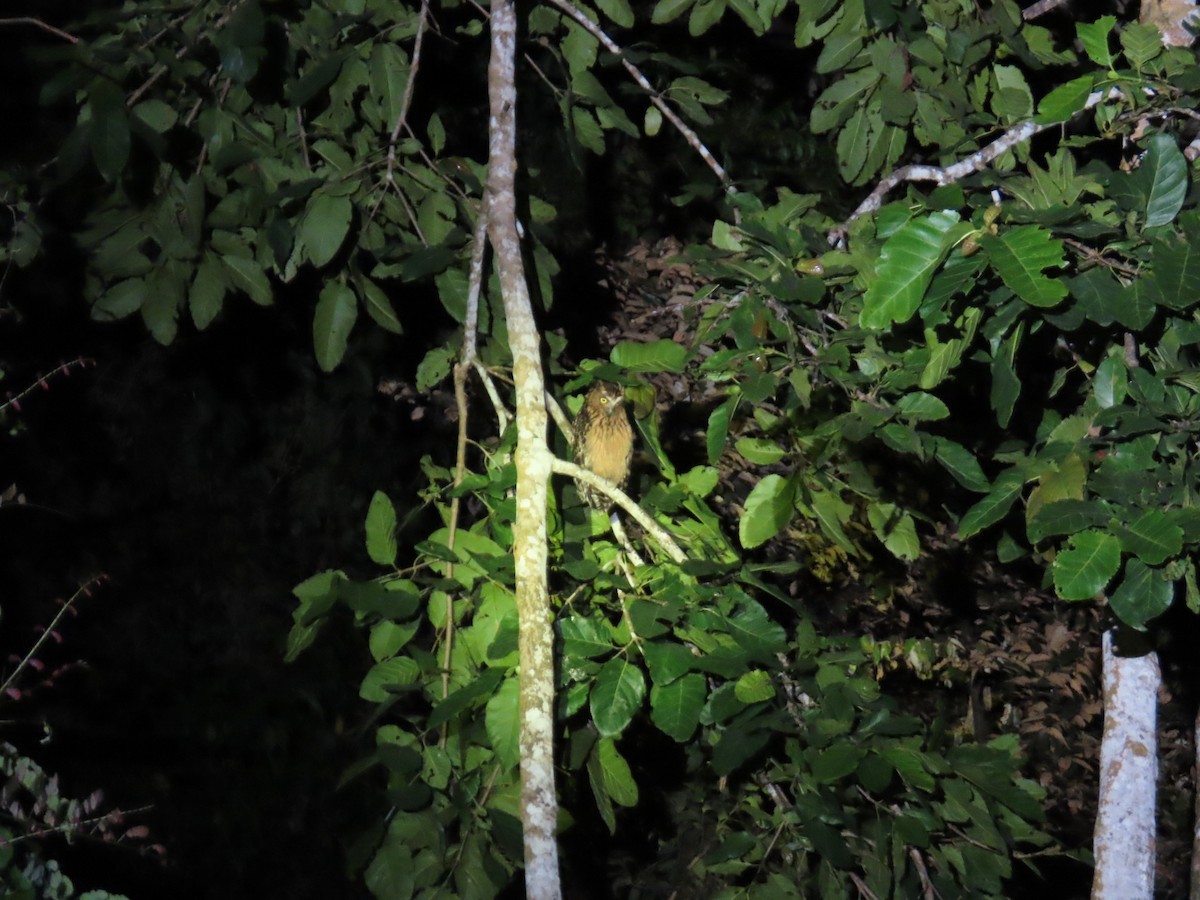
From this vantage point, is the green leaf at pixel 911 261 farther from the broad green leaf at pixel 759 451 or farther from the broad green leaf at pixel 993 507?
the broad green leaf at pixel 759 451

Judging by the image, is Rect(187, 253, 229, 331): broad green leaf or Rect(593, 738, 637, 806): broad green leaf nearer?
Rect(593, 738, 637, 806): broad green leaf

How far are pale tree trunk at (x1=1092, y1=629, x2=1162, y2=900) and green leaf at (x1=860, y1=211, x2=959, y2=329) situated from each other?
5.49 feet

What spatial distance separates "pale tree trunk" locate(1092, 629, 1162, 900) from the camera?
2.78m

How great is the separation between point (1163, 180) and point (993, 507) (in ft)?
1.79

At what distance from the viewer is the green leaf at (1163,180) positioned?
1.64 metres

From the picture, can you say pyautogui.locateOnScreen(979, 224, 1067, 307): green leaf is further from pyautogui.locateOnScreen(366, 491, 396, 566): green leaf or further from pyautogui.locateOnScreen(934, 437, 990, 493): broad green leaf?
pyautogui.locateOnScreen(366, 491, 396, 566): green leaf

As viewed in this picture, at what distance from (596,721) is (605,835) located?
4397 mm

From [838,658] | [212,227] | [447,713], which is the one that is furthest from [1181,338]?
[212,227]

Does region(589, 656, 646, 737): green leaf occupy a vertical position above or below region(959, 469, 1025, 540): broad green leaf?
below

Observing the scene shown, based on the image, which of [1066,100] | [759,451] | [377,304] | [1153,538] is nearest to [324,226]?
[377,304]

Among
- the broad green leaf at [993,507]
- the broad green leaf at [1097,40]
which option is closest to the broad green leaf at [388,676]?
the broad green leaf at [993,507]

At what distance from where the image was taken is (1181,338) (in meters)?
1.79

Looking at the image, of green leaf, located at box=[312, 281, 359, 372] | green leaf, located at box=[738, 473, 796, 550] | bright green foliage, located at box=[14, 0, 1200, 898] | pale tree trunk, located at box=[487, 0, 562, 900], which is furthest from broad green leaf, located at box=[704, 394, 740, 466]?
green leaf, located at box=[312, 281, 359, 372]

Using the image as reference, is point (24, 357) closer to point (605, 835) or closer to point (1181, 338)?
point (1181, 338)
